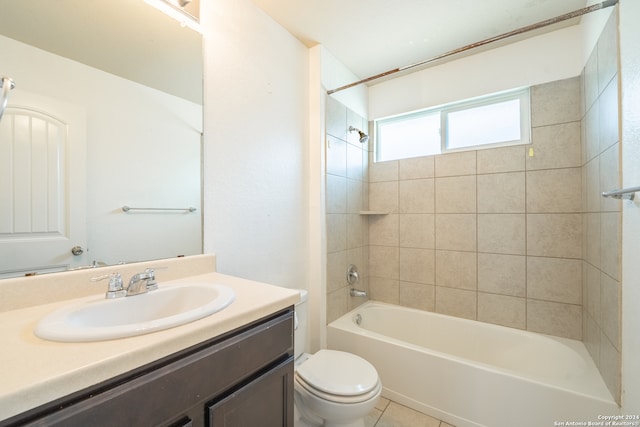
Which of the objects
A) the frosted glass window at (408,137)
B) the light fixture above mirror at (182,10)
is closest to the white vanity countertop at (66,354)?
the light fixture above mirror at (182,10)

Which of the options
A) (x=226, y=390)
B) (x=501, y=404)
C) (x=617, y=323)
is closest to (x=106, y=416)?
(x=226, y=390)

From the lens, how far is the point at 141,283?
3.04ft

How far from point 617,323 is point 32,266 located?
230 cm

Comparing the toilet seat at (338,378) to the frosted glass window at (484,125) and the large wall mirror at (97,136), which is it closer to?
the large wall mirror at (97,136)

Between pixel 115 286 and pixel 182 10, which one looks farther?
pixel 182 10

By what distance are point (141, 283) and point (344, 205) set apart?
152 centimetres

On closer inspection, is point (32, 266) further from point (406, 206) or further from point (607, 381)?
point (607, 381)

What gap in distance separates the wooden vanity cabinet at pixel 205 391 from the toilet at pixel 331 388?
36 cm

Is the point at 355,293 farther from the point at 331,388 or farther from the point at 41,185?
the point at 41,185

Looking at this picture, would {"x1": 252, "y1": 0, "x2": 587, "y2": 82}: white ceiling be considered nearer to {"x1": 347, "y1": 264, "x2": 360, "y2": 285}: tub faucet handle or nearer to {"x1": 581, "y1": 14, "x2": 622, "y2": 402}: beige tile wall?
{"x1": 581, "y1": 14, "x2": 622, "y2": 402}: beige tile wall

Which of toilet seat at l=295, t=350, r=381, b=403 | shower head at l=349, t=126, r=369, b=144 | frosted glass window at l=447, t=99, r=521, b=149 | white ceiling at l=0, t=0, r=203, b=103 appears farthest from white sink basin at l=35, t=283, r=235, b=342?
frosted glass window at l=447, t=99, r=521, b=149

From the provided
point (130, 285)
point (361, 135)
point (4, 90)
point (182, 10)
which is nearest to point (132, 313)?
point (130, 285)

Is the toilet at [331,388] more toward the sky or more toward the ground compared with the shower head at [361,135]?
more toward the ground

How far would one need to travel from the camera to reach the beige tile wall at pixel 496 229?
1722mm
